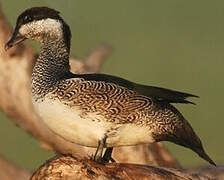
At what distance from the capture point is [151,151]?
7090mm

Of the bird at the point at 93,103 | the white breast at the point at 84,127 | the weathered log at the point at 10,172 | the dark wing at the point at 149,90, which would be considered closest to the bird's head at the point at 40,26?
the bird at the point at 93,103

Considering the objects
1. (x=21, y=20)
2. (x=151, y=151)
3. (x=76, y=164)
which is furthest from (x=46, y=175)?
(x=151, y=151)

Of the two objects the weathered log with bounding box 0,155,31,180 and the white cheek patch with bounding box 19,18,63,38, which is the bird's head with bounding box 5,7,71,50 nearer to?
the white cheek patch with bounding box 19,18,63,38

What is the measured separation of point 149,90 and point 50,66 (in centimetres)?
71

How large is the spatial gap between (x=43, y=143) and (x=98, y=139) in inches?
95.5

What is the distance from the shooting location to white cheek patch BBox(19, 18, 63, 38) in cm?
534

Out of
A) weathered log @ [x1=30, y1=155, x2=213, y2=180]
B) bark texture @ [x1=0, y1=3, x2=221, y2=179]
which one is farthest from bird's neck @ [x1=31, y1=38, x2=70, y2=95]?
bark texture @ [x1=0, y1=3, x2=221, y2=179]

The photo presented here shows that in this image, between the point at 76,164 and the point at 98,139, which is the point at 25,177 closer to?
the point at 98,139

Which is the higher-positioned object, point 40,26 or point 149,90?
point 40,26

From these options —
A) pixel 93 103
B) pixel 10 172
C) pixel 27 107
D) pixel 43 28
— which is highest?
pixel 43 28

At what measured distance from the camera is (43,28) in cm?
536

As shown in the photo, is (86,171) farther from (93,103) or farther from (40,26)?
(40,26)

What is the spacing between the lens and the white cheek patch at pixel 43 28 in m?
5.34

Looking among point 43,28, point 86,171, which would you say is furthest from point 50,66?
point 86,171
